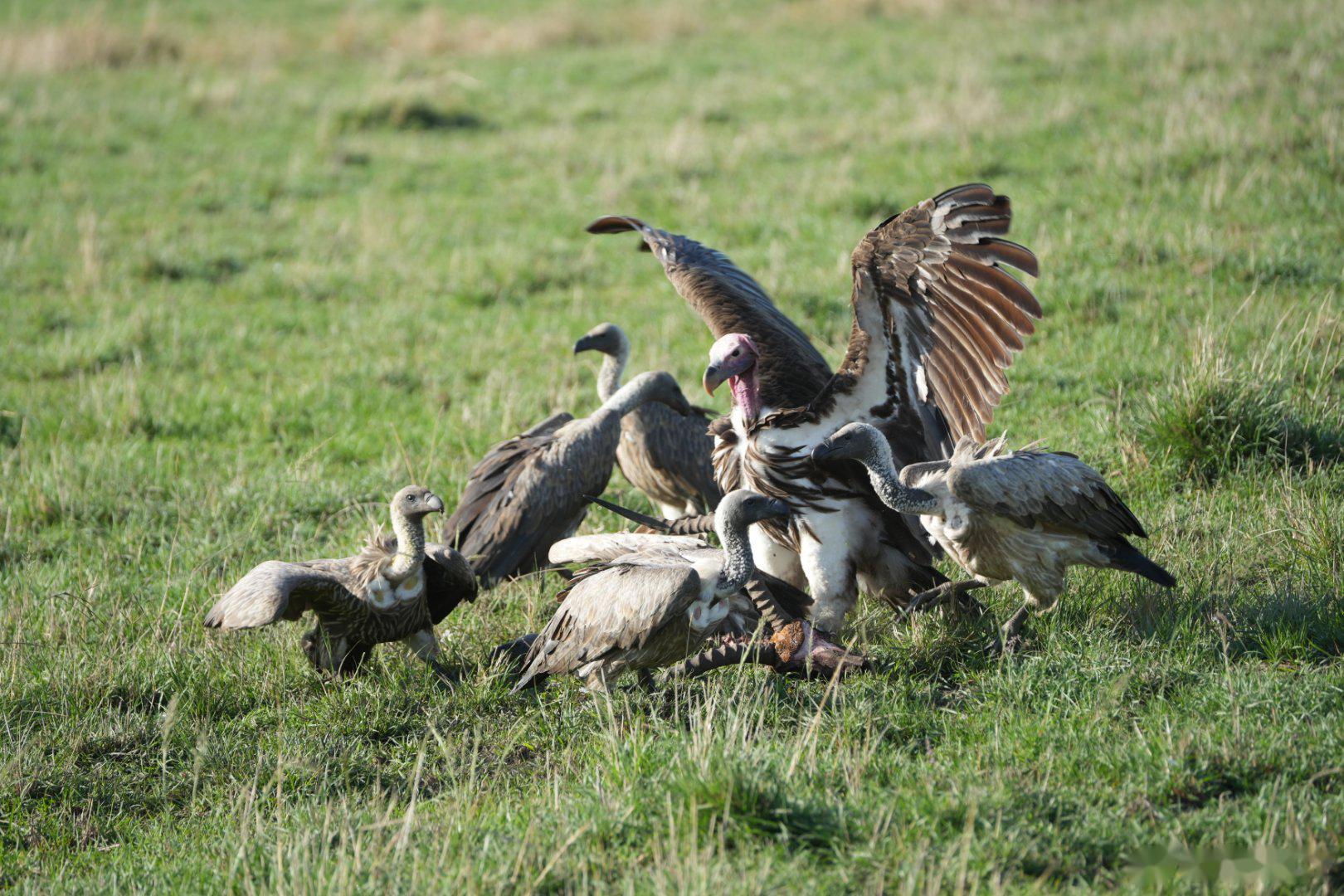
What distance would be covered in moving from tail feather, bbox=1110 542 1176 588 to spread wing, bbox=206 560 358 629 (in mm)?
2960

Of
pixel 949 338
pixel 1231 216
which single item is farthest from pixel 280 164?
pixel 949 338

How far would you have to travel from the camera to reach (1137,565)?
4.66 m

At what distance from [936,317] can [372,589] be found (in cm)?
248

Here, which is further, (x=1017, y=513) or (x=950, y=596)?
(x=950, y=596)

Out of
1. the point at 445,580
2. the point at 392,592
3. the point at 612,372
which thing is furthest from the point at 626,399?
the point at 392,592

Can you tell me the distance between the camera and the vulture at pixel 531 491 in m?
6.04

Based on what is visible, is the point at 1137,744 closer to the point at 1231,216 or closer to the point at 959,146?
the point at 1231,216

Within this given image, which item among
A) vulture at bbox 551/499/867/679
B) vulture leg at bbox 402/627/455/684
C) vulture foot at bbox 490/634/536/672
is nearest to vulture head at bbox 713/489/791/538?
vulture at bbox 551/499/867/679

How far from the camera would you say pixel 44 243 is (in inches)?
441

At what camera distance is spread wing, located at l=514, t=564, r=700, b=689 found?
14.7ft

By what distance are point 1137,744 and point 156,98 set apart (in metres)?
16.1

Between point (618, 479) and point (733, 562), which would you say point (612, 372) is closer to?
point (618, 479)

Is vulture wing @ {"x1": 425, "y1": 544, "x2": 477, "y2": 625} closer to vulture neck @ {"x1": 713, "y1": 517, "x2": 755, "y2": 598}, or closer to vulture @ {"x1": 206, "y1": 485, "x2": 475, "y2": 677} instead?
vulture @ {"x1": 206, "y1": 485, "x2": 475, "y2": 677}

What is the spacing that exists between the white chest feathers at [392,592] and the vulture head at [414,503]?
0.80 ft
